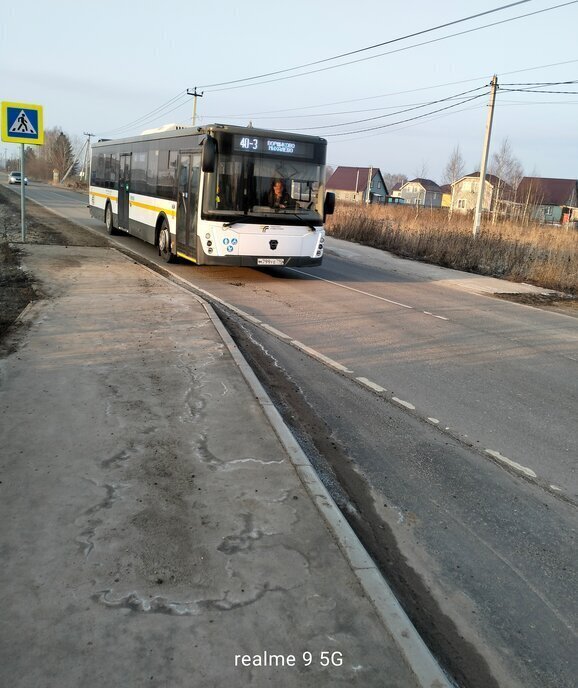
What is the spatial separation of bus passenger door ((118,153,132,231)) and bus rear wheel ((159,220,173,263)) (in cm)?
378

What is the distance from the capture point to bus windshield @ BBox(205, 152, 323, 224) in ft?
41.0

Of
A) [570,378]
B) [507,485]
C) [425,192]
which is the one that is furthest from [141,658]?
[425,192]

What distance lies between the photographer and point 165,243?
15.3 meters

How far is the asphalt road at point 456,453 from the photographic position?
314 centimetres

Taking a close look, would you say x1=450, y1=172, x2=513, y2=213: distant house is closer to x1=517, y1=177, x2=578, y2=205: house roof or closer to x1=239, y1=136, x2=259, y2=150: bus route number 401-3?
x1=517, y1=177, x2=578, y2=205: house roof

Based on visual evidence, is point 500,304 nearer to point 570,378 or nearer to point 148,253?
point 570,378

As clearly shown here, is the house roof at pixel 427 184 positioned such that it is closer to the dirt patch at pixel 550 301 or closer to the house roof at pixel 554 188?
the house roof at pixel 554 188

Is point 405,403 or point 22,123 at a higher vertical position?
point 22,123

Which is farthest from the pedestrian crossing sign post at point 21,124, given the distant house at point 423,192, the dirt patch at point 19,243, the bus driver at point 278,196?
the distant house at point 423,192

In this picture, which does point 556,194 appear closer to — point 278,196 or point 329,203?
point 329,203

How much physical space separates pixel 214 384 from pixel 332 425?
128cm

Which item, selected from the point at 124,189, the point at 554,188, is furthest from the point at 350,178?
the point at 124,189

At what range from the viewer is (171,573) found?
3.11m

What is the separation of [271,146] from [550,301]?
786 centimetres
